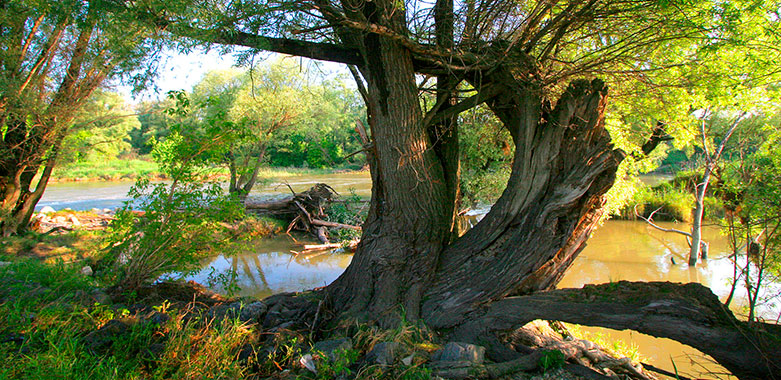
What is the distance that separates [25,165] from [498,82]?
32.0 ft

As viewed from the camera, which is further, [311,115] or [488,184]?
[311,115]

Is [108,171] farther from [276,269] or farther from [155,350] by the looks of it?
[155,350]

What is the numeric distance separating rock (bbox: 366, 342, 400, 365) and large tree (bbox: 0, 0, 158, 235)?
671cm

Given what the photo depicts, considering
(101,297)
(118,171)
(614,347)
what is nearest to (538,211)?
(614,347)

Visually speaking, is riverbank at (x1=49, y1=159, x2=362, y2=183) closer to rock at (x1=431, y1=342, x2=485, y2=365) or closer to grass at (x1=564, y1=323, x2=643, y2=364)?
grass at (x1=564, y1=323, x2=643, y2=364)

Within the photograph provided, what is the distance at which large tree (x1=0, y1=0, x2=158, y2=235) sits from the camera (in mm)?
7325

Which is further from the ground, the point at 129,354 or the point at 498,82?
the point at 498,82

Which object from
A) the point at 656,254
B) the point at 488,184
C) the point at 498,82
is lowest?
the point at 656,254

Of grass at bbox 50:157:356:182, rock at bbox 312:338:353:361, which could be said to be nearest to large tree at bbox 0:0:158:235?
rock at bbox 312:338:353:361

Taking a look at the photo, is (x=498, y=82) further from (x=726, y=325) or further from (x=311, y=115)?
(x=311, y=115)

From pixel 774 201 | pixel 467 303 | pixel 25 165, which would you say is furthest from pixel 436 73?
pixel 25 165

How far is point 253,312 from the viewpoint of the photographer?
4129 millimetres

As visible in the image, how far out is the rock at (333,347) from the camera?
338cm

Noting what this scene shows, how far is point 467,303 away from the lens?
4074 mm
